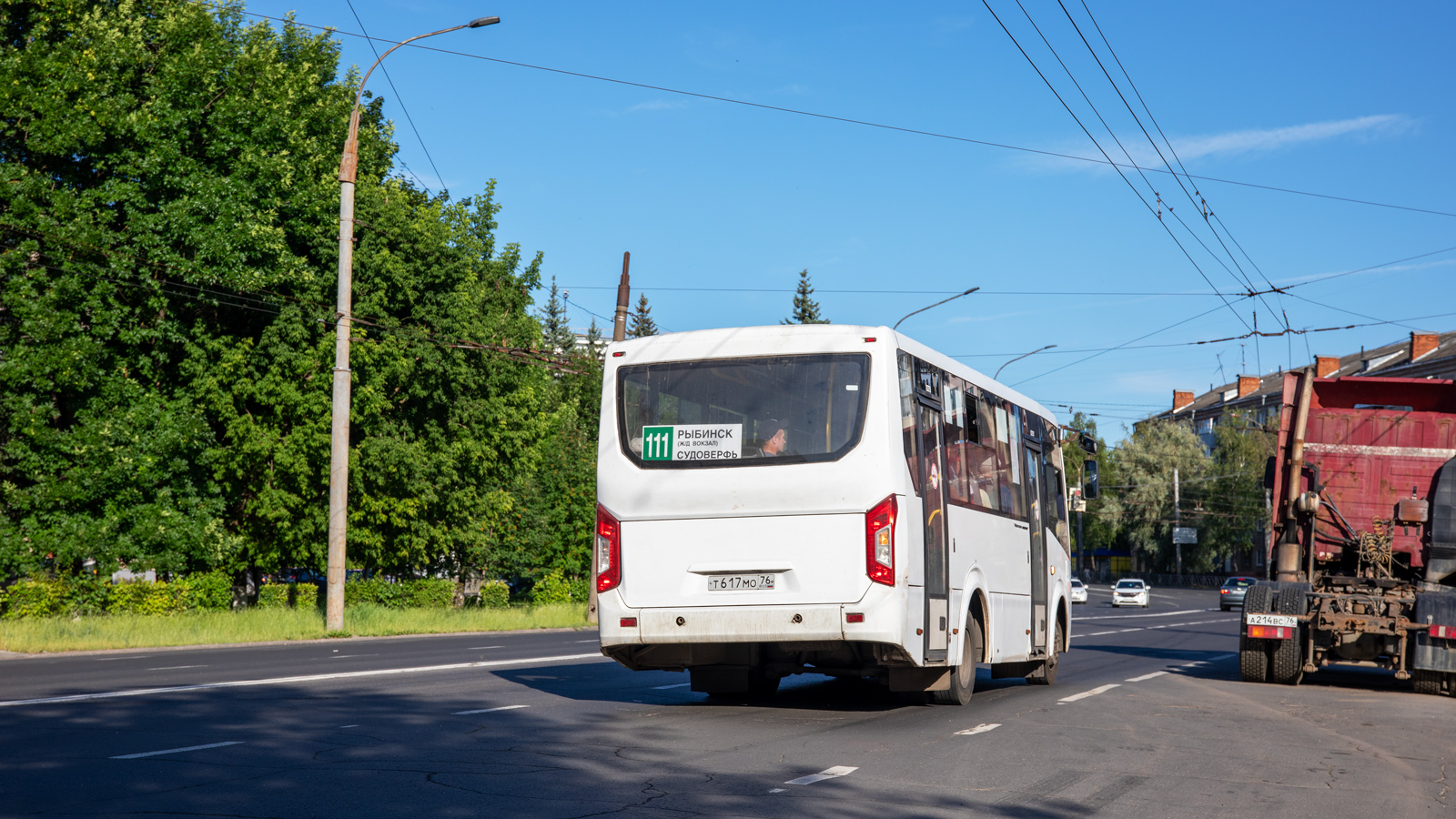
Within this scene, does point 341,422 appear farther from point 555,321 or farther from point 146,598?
point 555,321

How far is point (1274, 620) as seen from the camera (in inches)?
635

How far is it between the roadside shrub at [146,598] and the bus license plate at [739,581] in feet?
73.5

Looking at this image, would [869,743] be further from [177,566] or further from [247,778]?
[177,566]

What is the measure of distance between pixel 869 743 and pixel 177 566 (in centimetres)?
2459

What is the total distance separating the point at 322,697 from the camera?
12.6 metres

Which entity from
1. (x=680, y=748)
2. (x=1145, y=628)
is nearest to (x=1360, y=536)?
(x=680, y=748)

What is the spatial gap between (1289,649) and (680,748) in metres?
9.99

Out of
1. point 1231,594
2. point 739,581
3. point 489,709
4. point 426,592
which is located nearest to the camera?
point 739,581

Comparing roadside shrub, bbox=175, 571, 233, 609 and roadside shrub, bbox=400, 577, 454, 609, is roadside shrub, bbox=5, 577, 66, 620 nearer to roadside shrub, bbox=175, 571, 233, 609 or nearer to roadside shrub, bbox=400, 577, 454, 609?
roadside shrub, bbox=175, 571, 233, 609

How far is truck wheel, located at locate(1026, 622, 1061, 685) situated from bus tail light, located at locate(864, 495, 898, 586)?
618 centimetres

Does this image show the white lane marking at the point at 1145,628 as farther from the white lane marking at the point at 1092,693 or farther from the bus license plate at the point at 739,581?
the bus license plate at the point at 739,581

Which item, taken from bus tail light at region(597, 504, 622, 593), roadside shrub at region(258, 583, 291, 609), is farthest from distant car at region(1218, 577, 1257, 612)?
bus tail light at region(597, 504, 622, 593)

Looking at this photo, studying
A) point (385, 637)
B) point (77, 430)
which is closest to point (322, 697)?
point (385, 637)

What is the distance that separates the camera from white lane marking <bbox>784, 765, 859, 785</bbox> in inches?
312
